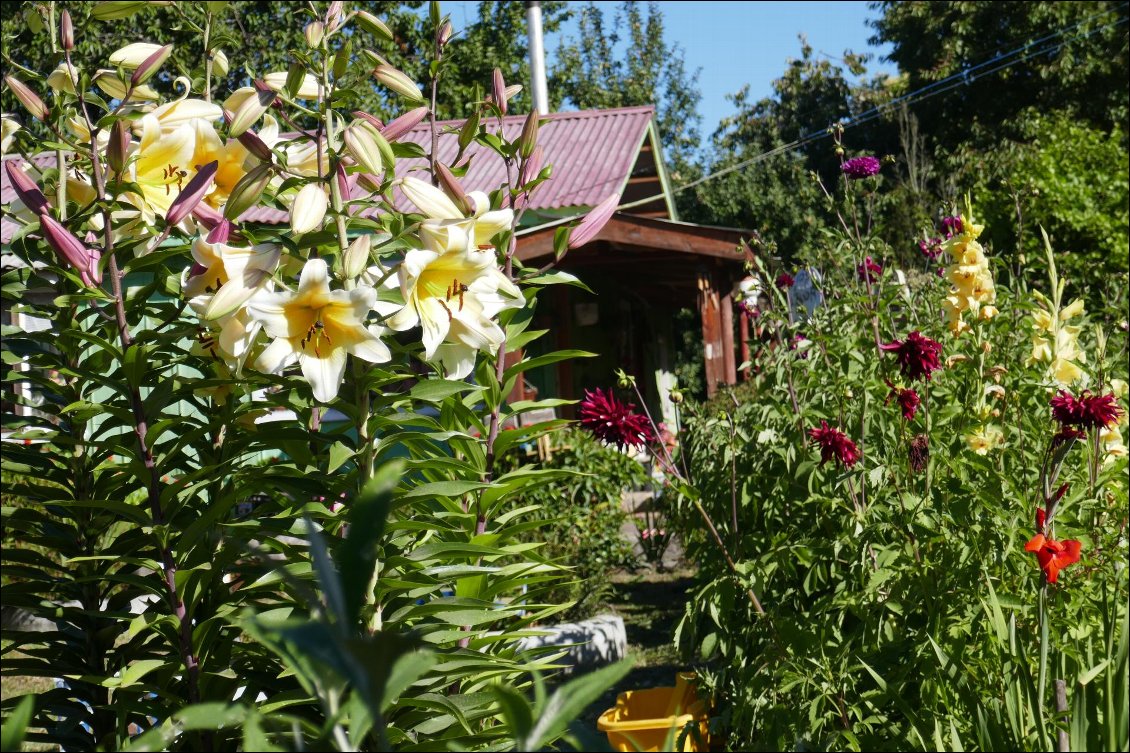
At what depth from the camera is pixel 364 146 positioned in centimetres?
155

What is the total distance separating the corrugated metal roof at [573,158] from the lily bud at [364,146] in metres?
8.44

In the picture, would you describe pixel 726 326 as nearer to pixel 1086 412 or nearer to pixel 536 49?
pixel 536 49

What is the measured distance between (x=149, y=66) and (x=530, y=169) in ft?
2.22

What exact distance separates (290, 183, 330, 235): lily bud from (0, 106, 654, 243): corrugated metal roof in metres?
8.46

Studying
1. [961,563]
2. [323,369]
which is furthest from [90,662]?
[961,563]

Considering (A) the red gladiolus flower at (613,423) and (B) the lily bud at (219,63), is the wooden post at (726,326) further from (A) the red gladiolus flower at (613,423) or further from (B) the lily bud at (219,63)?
(B) the lily bud at (219,63)

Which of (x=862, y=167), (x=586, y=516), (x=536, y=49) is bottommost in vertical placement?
(x=586, y=516)

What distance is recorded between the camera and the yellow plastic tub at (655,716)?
3.45 metres

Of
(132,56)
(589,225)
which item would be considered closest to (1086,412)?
(589,225)

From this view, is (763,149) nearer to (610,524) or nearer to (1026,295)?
(610,524)

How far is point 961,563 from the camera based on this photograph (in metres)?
2.40

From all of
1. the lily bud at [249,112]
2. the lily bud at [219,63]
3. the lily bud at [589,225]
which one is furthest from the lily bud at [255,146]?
the lily bud at [589,225]

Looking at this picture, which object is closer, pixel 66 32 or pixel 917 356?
Answer: pixel 66 32

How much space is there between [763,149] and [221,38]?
2954 cm
